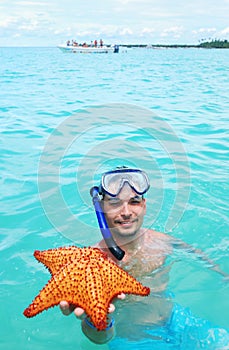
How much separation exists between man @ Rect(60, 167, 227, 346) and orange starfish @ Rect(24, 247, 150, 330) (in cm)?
79

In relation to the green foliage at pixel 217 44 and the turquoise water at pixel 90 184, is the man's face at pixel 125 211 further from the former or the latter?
the green foliage at pixel 217 44

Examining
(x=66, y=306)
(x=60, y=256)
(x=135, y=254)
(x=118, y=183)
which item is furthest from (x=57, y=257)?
(x=135, y=254)

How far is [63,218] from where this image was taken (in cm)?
644

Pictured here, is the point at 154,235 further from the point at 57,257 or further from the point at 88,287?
the point at 88,287

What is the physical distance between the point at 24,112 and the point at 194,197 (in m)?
8.89

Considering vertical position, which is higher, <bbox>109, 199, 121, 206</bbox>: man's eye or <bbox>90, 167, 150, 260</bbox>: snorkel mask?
<bbox>90, 167, 150, 260</bbox>: snorkel mask

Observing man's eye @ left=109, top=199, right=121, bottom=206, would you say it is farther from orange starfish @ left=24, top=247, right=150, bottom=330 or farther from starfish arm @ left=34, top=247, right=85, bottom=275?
orange starfish @ left=24, top=247, right=150, bottom=330

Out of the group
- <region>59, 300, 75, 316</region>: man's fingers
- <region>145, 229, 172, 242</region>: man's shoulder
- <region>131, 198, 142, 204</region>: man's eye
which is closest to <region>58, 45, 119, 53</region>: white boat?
<region>145, 229, 172, 242</region>: man's shoulder

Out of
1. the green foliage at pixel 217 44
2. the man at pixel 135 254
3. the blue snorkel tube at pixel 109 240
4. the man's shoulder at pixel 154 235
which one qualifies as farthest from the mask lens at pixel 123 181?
the green foliage at pixel 217 44

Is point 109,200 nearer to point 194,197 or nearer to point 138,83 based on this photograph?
point 194,197

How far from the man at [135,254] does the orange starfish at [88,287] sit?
0.79m

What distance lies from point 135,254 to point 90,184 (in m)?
3.66

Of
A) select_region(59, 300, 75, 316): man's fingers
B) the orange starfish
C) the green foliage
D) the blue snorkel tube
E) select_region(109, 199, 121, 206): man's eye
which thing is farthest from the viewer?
the green foliage

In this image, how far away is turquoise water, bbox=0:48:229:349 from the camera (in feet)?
14.6
